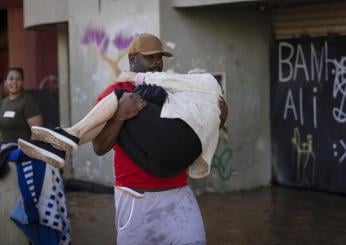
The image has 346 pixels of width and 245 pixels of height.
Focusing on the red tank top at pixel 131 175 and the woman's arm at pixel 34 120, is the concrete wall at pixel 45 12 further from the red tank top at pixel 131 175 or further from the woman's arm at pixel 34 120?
the red tank top at pixel 131 175

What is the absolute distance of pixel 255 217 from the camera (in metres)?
8.02

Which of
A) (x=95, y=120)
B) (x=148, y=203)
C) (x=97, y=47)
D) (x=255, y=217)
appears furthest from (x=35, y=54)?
(x=95, y=120)

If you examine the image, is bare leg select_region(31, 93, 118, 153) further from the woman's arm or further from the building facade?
the building facade

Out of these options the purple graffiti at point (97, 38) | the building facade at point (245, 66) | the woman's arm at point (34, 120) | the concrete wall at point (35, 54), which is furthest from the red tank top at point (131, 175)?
the concrete wall at point (35, 54)

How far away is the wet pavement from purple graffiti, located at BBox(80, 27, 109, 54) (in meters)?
1.91

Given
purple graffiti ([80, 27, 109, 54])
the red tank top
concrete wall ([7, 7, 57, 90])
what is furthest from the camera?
concrete wall ([7, 7, 57, 90])

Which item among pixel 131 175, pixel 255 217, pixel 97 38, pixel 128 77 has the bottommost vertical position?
pixel 255 217

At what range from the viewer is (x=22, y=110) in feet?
23.6

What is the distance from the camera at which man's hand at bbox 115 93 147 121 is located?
349cm

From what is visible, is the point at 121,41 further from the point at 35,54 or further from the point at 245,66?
the point at 35,54

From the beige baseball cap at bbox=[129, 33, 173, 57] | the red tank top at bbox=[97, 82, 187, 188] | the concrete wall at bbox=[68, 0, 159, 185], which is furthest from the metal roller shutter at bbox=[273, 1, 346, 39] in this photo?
the red tank top at bbox=[97, 82, 187, 188]

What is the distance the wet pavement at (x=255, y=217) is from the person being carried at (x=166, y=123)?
11.0ft

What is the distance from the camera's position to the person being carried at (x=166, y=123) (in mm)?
3492

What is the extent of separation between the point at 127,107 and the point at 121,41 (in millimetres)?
5741
